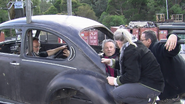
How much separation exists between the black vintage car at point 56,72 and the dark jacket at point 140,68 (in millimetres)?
374

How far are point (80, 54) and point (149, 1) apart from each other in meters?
37.7

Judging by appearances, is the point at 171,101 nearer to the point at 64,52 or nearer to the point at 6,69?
the point at 64,52

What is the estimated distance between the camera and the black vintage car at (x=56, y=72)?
285 cm

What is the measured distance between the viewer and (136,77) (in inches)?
104

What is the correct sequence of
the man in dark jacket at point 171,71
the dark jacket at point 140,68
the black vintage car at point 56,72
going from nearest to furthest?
1. the dark jacket at point 140,68
2. the black vintage car at point 56,72
3. the man in dark jacket at point 171,71

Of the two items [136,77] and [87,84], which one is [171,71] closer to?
[136,77]

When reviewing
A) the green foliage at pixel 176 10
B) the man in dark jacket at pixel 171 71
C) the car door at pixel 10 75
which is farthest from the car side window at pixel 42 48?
the green foliage at pixel 176 10

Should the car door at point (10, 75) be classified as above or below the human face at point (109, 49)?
below

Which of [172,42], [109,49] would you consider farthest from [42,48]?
[172,42]

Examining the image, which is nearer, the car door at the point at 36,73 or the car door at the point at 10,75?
the car door at the point at 36,73

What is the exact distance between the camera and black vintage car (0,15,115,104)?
9.35 ft

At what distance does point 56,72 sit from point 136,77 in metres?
1.26

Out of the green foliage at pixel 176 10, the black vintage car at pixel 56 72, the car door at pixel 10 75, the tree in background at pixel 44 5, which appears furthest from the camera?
the tree in background at pixel 44 5

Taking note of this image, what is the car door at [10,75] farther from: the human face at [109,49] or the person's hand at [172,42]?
the person's hand at [172,42]
